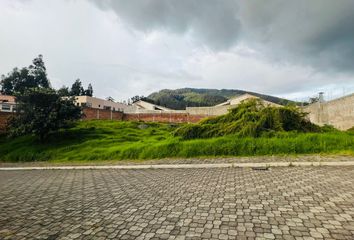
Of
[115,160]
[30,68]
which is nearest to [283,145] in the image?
[115,160]

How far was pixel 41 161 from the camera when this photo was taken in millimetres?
17422

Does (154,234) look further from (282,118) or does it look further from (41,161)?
(41,161)

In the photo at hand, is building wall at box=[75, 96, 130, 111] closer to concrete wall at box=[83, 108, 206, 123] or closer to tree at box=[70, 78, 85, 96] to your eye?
concrete wall at box=[83, 108, 206, 123]

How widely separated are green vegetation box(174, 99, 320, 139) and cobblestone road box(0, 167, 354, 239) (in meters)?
6.83

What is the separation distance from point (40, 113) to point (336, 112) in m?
21.8

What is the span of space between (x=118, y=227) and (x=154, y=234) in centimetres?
74

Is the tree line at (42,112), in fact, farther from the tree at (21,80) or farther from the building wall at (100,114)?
the tree at (21,80)

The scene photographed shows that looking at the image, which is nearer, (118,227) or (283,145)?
(118,227)

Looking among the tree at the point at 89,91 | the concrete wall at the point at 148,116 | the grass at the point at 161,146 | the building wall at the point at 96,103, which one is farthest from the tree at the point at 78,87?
the grass at the point at 161,146

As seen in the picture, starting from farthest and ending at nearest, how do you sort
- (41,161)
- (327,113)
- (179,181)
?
(327,113) < (41,161) < (179,181)

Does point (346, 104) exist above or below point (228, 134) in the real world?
above

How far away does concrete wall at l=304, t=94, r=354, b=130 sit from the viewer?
61.2ft

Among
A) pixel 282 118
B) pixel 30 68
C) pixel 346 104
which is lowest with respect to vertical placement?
pixel 282 118

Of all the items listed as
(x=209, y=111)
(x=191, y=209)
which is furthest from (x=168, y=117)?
(x=191, y=209)
